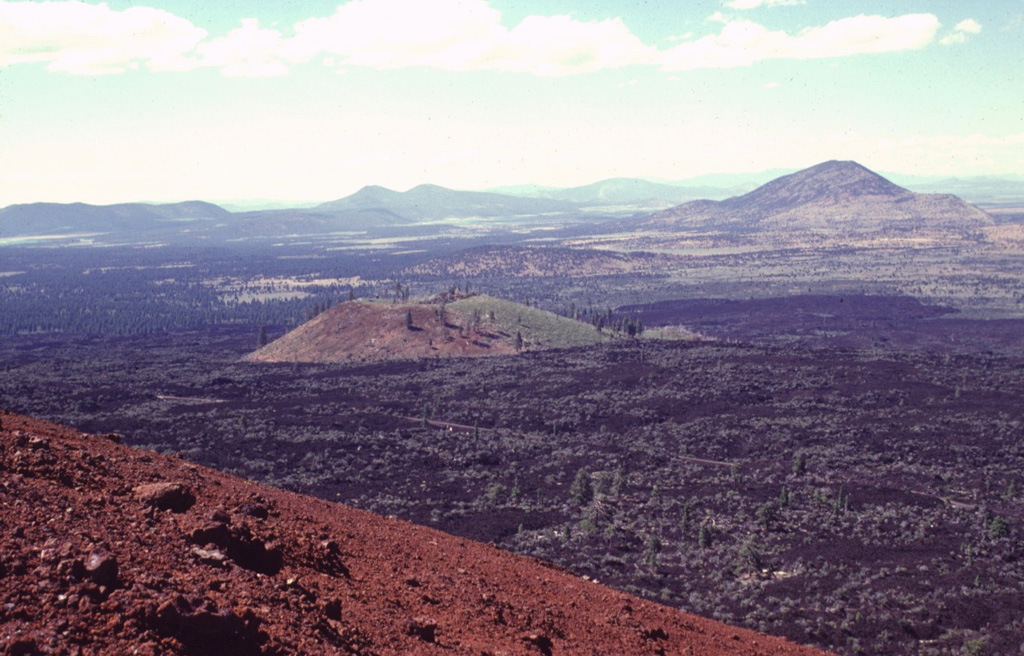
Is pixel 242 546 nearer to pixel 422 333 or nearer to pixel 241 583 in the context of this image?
pixel 241 583

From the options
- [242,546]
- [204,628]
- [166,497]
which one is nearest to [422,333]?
[166,497]

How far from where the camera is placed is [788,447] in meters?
66.8

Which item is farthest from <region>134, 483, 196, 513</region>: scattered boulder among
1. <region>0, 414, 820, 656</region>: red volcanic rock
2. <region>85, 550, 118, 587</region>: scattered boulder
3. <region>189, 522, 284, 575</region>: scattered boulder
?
<region>85, 550, 118, 587</region>: scattered boulder

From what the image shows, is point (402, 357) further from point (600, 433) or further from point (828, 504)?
point (828, 504)

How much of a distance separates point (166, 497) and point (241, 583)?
2798mm

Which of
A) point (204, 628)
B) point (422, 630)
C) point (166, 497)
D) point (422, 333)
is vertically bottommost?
point (422, 333)

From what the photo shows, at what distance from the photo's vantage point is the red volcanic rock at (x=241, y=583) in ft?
29.4

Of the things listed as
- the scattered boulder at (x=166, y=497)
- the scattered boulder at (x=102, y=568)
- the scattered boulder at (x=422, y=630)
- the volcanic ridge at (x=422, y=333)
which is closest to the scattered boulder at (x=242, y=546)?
the scattered boulder at (x=166, y=497)

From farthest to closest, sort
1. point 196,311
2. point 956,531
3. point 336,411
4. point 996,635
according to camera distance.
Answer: point 196,311 < point 336,411 < point 956,531 < point 996,635

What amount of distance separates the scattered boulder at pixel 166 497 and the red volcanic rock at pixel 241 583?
0.03 m

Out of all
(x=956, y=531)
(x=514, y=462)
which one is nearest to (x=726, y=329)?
(x=514, y=462)

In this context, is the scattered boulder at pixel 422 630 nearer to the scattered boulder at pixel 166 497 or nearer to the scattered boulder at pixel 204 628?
the scattered boulder at pixel 204 628

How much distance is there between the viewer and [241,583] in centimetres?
1050

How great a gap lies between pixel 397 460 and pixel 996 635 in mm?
40390
